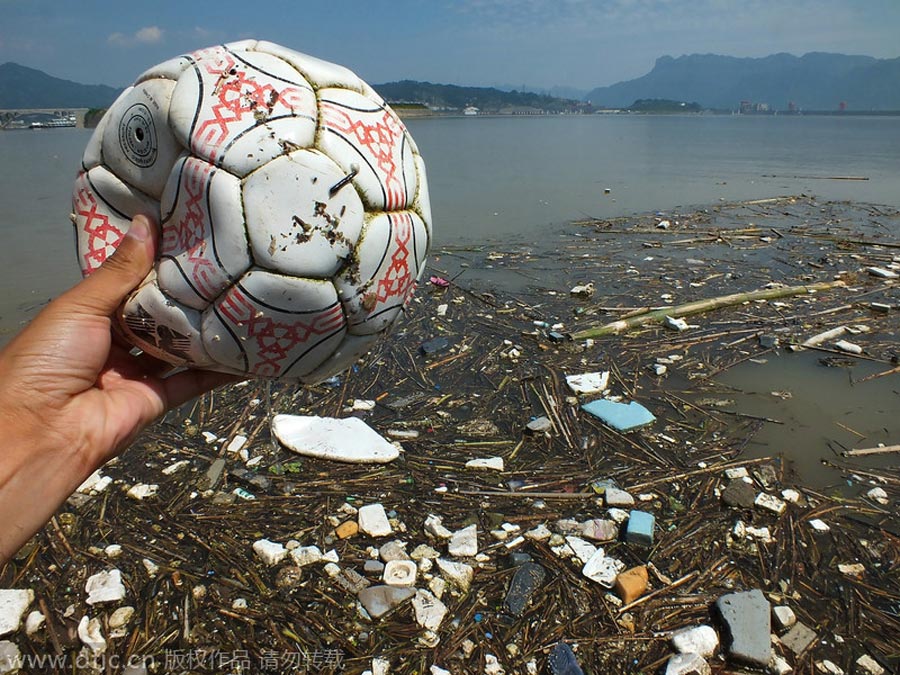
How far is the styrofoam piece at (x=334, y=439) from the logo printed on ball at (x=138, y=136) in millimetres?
2090

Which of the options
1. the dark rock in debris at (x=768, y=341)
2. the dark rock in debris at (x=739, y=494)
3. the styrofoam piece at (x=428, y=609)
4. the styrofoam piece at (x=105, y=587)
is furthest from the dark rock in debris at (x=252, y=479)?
the dark rock in debris at (x=768, y=341)

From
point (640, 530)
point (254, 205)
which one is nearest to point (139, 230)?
point (254, 205)

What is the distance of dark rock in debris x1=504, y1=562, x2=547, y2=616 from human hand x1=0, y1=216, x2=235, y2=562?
176 cm

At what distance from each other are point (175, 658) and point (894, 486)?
3881 millimetres

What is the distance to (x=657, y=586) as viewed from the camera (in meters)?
2.63

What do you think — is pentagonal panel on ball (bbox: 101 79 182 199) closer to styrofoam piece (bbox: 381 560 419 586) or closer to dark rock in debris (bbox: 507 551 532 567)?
styrofoam piece (bbox: 381 560 419 586)

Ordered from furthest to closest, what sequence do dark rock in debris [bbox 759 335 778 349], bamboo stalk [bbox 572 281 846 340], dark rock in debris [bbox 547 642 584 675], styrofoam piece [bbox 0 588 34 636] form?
bamboo stalk [bbox 572 281 846 340], dark rock in debris [bbox 759 335 778 349], styrofoam piece [bbox 0 588 34 636], dark rock in debris [bbox 547 642 584 675]

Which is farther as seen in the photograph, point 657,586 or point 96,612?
point 657,586

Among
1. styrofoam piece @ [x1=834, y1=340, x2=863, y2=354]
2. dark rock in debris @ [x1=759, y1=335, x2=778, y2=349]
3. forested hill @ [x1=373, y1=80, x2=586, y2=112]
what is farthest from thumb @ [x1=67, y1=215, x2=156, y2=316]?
forested hill @ [x1=373, y1=80, x2=586, y2=112]

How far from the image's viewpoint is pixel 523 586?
8.59 feet

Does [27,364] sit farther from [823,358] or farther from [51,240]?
[51,240]

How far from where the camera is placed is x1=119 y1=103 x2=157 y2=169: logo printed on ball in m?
1.84

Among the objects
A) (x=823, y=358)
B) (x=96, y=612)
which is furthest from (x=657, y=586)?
(x=823, y=358)

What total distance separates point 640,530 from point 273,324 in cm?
210
